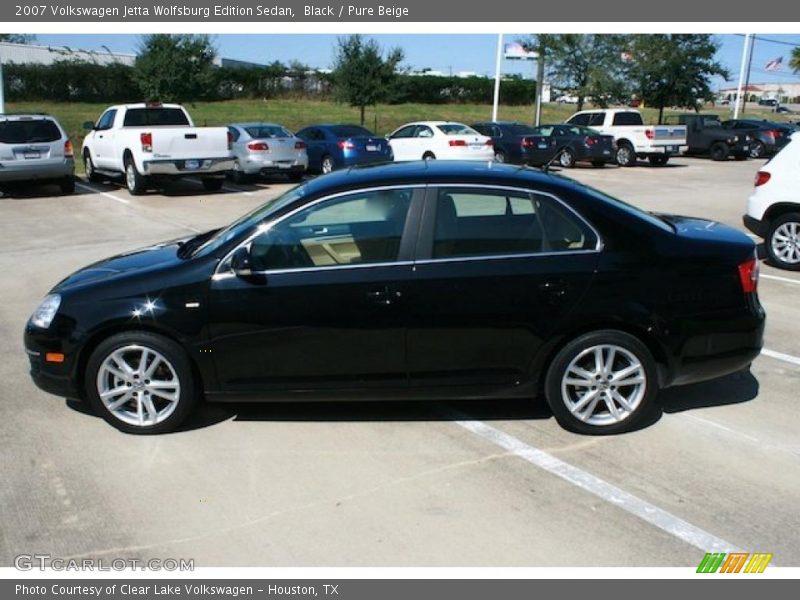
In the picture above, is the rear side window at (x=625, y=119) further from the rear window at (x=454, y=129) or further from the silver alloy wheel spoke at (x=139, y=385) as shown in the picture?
the silver alloy wheel spoke at (x=139, y=385)

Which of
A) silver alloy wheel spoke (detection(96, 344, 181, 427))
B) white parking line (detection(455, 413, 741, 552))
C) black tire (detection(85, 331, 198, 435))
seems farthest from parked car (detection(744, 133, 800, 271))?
silver alloy wheel spoke (detection(96, 344, 181, 427))

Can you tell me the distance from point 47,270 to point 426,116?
39758 mm

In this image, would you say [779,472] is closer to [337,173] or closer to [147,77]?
[337,173]

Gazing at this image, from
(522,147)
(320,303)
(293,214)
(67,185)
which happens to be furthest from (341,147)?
(320,303)

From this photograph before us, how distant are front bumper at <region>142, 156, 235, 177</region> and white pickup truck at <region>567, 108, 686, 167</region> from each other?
15.1 metres

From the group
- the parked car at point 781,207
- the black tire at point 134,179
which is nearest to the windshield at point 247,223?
the parked car at point 781,207

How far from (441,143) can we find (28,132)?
33.7 feet

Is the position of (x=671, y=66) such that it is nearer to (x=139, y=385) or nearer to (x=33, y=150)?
(x=33, y=150)

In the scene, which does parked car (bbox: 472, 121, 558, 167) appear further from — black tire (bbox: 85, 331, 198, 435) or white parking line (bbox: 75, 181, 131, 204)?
black tire (bbox: 85, 331, 198, 435)

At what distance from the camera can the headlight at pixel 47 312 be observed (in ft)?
15.5

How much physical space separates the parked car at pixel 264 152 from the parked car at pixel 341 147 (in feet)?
3.26

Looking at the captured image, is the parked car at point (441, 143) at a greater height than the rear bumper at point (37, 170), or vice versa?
the parked car at point (441, 143)

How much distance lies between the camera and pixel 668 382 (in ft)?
15.6
